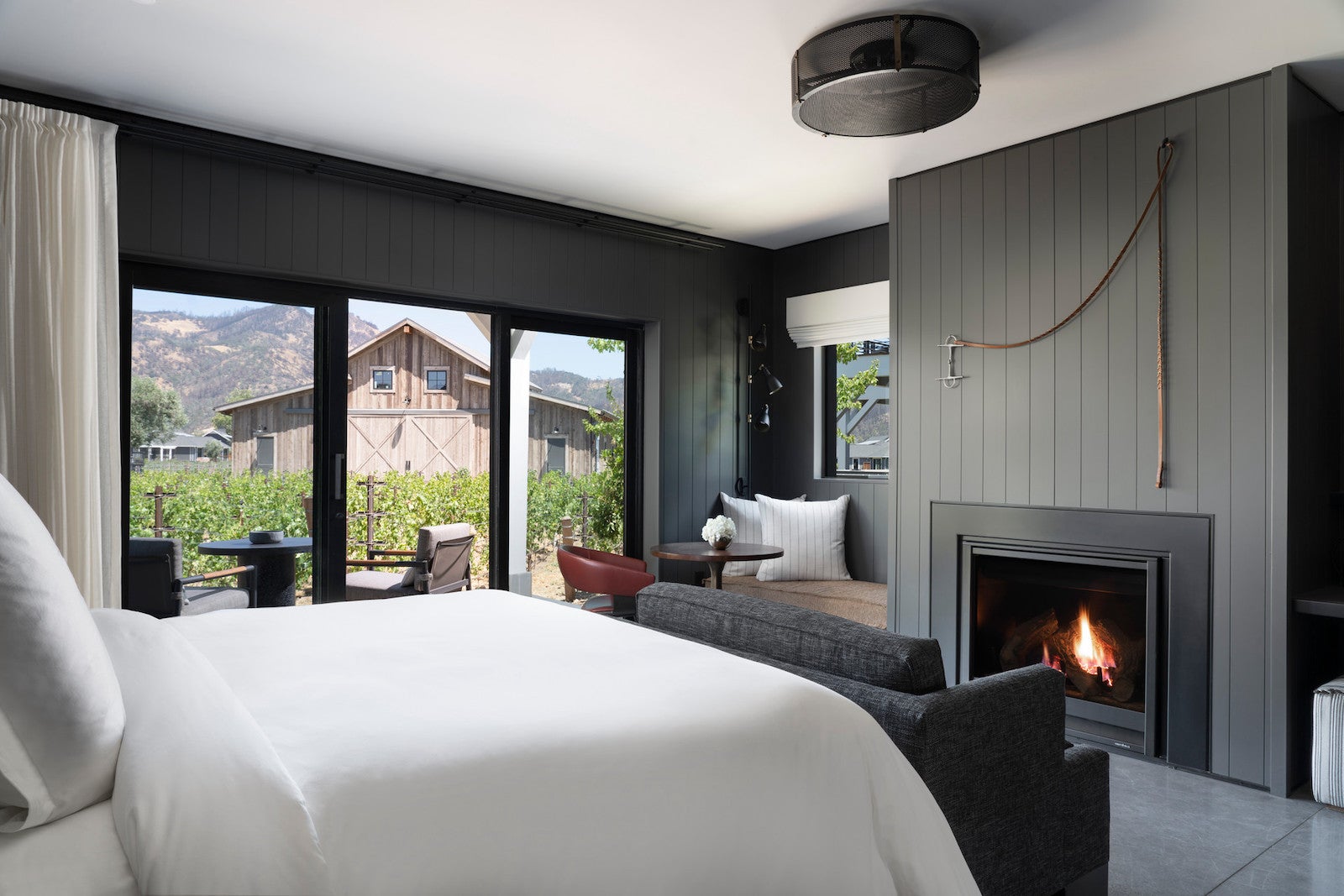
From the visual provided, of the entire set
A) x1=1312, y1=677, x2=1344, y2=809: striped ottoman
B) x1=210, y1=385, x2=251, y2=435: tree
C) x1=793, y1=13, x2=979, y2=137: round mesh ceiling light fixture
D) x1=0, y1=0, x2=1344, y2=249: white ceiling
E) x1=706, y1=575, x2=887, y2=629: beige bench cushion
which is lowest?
x1=1312, y1=677, x2=1344, y2=809: striped ottoman

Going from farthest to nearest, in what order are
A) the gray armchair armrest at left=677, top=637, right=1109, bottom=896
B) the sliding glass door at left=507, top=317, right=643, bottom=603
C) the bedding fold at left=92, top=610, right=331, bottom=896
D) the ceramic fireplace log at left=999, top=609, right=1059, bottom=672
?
1. the sliding glass door at left=507, top=317, right=643, bottom=603
2. the ceramic fireplace log at left=999, top=609, right=1059, bottom=672
3. the gray armchair armrest at left=677, top=637, right=1109, bottom=896
4. the bedding fold at left=92, top=610, right=331, bottom=896

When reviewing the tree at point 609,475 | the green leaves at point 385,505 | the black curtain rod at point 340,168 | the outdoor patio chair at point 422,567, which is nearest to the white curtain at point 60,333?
the black curtain rod at point 340,168

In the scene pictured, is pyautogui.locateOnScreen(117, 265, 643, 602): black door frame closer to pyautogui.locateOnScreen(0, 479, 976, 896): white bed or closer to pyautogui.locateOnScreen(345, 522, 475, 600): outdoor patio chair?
pyautogui.locateOnScreen(345, 522, 475, 600): outdoor patio chair

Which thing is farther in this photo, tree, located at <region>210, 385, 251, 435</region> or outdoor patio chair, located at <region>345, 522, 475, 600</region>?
outdoor patio chair, located at <region>345, 522, 475, 600</region>

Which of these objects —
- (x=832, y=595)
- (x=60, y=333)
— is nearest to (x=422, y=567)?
(x=60, y=333)

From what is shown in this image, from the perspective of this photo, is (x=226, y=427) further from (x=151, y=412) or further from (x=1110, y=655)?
(x=1110, y=655)

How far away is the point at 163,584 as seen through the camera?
359 cm

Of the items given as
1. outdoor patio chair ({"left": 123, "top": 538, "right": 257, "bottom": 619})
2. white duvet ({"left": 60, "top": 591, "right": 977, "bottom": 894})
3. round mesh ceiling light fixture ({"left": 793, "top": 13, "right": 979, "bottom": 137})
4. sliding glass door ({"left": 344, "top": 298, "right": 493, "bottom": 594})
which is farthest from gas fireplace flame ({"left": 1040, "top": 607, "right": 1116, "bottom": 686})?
outdoor patio chair ({"left": 123, "top": 538, "right": 257, "bottom": 619})

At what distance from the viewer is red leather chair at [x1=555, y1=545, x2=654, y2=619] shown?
454 cm

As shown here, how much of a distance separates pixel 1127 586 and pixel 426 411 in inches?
141

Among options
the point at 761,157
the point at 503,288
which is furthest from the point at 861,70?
the point at 503,288

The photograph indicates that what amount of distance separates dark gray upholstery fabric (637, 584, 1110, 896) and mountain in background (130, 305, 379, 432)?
8.86 feet

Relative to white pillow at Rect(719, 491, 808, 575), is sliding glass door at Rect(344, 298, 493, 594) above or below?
above

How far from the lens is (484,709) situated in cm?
143
